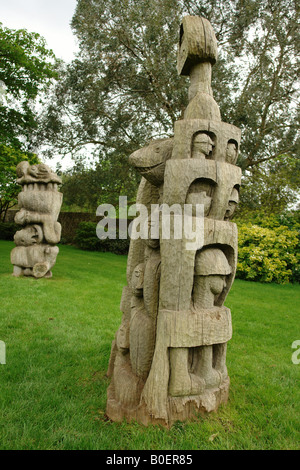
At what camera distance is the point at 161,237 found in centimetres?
229

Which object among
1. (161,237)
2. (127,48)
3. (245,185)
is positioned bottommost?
(161,237)

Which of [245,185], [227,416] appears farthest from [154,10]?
[227,416]

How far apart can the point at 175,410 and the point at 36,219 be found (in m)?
6.18

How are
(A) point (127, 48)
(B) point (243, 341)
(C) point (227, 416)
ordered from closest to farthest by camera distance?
(C) point (227, 416) → (B) point (243, 341) → (A) point (127, 48)

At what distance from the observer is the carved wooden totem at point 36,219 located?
7.38 meters

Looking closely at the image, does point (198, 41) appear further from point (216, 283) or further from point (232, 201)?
point (216, 283)

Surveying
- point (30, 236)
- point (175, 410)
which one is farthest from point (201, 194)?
point (30, 236)

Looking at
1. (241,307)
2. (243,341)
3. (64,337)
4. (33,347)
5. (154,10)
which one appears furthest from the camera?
(154,10)

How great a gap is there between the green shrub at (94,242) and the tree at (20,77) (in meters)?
5.09

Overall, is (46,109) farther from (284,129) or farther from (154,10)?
(284,129)

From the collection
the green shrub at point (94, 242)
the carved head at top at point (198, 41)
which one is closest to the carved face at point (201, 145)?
the carved head at top at point (198, 41)

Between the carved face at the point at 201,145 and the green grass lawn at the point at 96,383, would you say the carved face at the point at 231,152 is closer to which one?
the carved face at the point at 201,145

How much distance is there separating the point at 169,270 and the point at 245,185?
10.4 m

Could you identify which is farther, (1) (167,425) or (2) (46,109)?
(2) (46,109)
